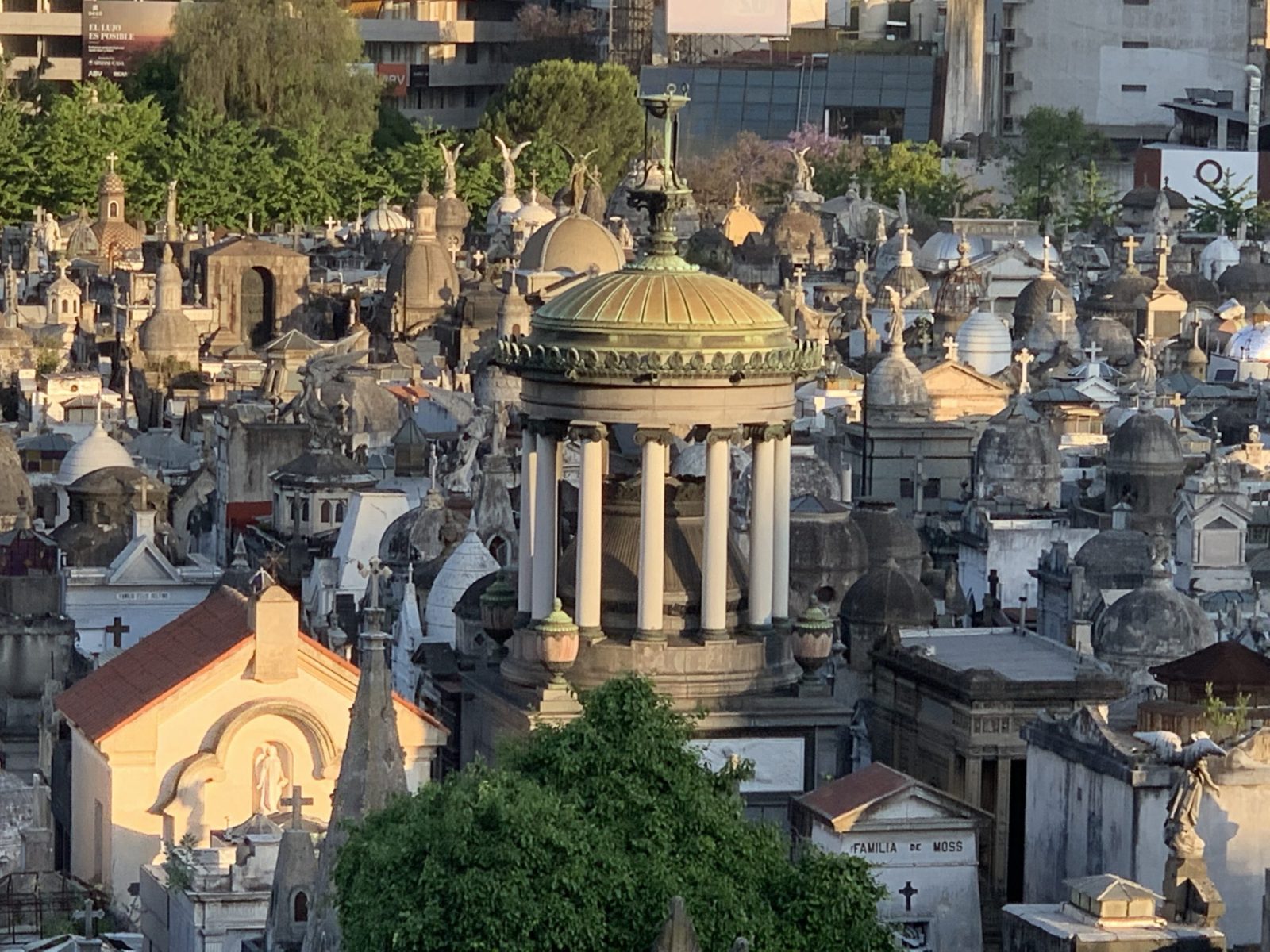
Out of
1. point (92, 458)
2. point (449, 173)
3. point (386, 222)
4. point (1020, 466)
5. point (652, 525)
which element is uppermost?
point (652, 525)

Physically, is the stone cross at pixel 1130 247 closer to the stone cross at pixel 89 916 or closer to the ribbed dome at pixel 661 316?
the stone cross at pixel 89 916

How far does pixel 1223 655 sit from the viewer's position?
51.3m

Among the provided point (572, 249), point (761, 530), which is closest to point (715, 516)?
point (761, 530)

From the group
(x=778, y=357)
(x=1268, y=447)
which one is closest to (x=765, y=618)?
(x=778, y=357)

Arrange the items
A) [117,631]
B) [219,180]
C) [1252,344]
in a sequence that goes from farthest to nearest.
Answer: [219,180], [1252,344], [117,631]

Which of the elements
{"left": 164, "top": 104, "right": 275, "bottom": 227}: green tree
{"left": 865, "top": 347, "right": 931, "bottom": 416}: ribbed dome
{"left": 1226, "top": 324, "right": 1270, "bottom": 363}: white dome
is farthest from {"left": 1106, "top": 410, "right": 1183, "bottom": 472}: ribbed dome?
{"left": 164, "top": 104, "right": 275, "bottom": 227}: green tree

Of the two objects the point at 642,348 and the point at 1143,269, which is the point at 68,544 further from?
the point at 1143,269

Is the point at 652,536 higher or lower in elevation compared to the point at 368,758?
higher

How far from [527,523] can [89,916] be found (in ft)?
31.7

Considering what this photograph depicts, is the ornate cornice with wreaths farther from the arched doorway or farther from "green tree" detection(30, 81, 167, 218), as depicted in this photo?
"green tree" detection(30, 81, 167, 218)

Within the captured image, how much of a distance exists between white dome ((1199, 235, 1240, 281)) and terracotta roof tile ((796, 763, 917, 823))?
438 feet

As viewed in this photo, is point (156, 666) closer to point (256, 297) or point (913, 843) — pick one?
point (913, 843)

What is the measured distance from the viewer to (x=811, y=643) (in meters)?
45.7

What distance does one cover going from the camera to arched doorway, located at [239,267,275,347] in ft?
552
